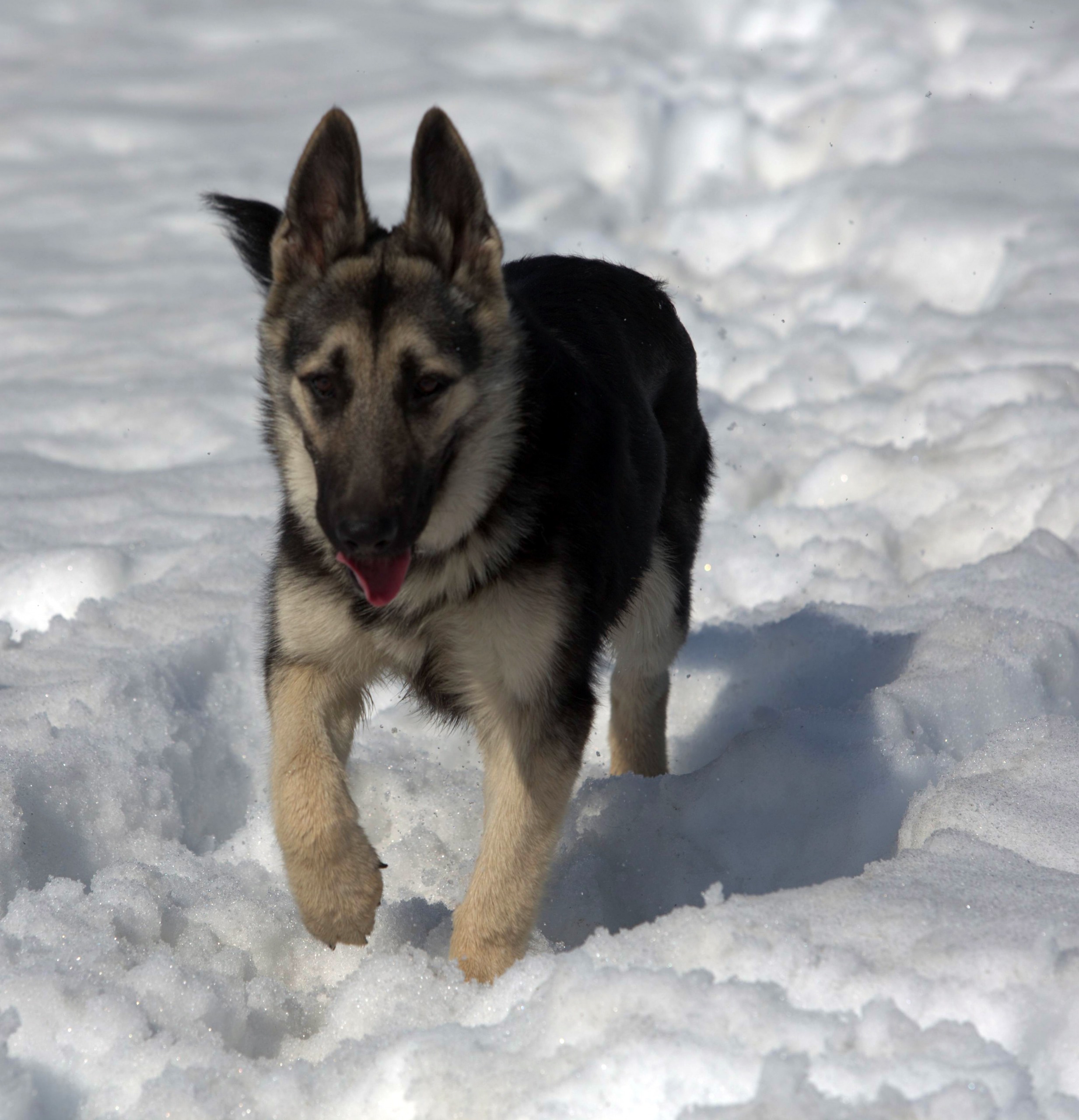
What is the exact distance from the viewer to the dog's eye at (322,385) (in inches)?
107

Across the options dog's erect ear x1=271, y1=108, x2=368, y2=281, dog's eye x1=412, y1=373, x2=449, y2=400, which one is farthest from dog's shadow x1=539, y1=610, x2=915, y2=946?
dog's erect ear x1=271, y1=108, x2=368, y2=281

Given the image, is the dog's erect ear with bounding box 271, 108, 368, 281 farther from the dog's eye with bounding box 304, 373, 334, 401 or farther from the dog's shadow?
the dog's shadow

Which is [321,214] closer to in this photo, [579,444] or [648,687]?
[579,444]

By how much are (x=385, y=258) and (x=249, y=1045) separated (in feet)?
5.51

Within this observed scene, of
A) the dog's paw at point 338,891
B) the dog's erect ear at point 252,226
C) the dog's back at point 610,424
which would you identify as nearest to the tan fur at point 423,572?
the dog's paw at point 338,891

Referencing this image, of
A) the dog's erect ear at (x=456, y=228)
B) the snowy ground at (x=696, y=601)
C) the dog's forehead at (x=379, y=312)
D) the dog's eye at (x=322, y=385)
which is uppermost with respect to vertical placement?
the dog's erect ear at (x=456, y=228)

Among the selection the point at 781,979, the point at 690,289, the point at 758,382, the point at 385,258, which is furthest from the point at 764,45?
the point at 781,979

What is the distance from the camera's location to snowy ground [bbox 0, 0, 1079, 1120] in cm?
225

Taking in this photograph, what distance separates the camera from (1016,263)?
7.38 m

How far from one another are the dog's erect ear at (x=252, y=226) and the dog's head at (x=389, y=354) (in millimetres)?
22

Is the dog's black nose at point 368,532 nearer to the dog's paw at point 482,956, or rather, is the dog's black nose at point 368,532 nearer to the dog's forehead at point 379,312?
the dog's forehead at point 379,312

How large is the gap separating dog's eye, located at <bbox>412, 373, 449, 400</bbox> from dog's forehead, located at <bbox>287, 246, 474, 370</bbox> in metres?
0.05

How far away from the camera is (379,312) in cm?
275

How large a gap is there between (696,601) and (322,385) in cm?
280
